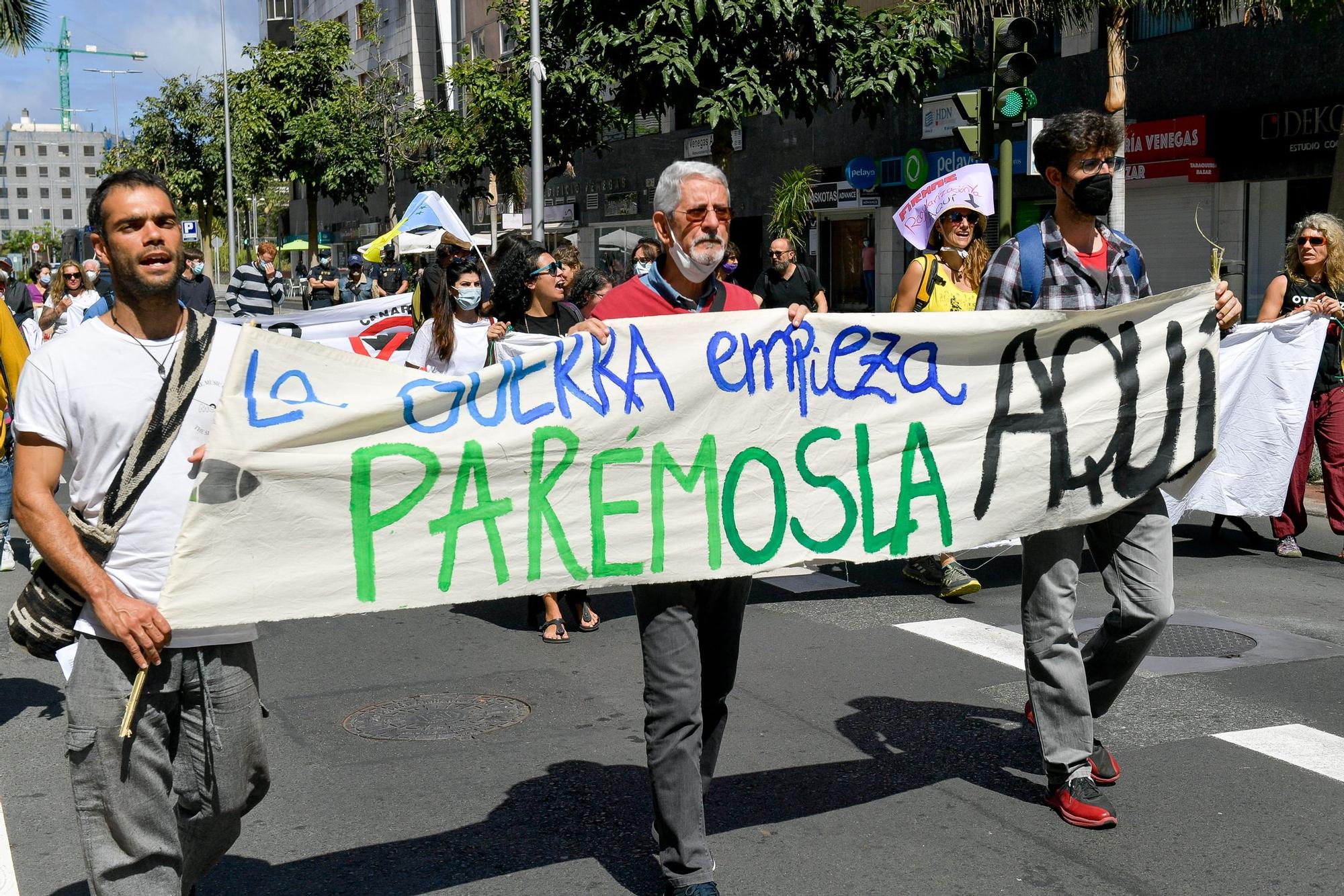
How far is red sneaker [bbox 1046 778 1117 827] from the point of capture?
14.4 ft

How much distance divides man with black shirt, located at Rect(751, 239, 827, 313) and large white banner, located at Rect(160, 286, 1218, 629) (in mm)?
7418

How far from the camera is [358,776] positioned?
5059 mm

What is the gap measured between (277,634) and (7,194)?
196 m

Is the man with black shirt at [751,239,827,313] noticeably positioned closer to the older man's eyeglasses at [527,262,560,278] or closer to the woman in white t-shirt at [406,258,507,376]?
the older man's eyeglasses at [527,262,560,278]

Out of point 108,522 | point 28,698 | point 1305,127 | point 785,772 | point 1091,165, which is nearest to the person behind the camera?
point 108,522

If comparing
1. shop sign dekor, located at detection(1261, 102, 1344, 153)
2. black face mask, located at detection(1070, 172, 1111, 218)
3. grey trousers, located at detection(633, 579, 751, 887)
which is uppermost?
shop sign dekor, located at detection(1261, 102, 1344, 153)

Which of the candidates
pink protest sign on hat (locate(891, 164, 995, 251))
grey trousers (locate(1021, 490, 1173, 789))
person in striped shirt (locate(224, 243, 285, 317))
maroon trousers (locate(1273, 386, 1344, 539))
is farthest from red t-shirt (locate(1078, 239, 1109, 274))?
person in striped shirt (locate(224, 243, 285, 317))

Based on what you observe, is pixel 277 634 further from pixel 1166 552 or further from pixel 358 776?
pixel 1166 552

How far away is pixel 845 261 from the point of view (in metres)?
28.4

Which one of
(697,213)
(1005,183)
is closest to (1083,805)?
(697,213)

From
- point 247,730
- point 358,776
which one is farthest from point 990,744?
point 247,730

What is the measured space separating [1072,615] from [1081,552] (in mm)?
219

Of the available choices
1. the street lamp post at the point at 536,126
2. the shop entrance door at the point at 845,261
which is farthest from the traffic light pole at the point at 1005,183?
the shop entrance door at the point at 845,261

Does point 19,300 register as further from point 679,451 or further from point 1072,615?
point 1072,615
